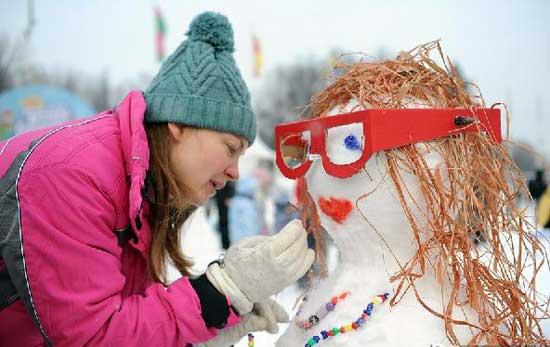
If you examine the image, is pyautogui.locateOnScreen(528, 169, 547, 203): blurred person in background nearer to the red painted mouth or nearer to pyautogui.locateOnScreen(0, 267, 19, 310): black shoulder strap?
the red painted mouth

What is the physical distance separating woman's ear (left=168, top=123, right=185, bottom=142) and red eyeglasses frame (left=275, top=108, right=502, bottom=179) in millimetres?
310

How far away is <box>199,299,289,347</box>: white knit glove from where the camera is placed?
1.14 m

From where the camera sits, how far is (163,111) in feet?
3.71

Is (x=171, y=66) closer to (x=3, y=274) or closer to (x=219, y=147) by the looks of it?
(x=219, y=147)

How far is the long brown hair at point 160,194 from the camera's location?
3.66 ft

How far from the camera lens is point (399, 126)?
92 cm

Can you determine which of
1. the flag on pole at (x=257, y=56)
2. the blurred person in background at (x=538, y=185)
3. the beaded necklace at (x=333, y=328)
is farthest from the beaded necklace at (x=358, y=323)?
the flag on pole at (x=257, y=56)

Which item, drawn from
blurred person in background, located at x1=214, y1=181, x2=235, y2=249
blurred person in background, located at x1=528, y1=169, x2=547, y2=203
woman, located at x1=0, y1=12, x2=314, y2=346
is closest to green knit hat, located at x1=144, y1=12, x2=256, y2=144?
woman, located at x1=0, y1=12, x2=314, y2=346

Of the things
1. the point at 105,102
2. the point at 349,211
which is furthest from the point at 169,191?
the point at 105,102

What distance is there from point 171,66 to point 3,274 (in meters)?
0.57

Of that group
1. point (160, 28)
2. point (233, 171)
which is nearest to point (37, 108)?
point (160, 28)

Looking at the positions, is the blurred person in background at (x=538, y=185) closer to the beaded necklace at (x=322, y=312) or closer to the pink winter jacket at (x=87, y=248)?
the beaded necklace at (x=322, y=312)

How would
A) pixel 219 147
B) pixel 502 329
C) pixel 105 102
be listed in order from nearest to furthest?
pixel 502 329, pixel 219 147, pixel 105 102

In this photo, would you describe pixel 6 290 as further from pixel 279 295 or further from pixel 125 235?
pixel 279 295
